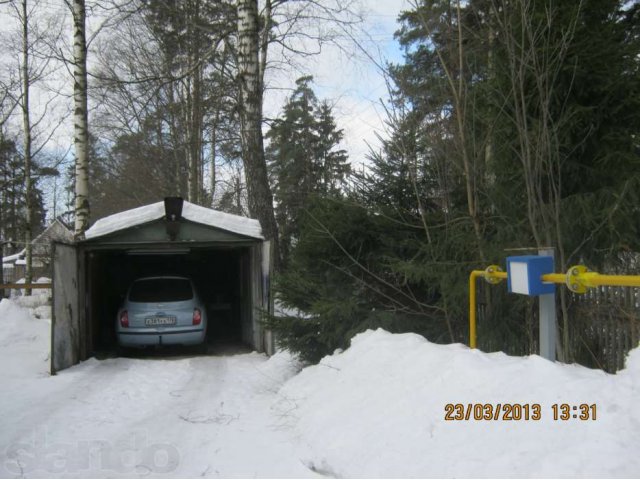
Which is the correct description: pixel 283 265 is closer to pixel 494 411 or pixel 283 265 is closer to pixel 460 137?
pixel 460 137

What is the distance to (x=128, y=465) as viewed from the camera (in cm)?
425

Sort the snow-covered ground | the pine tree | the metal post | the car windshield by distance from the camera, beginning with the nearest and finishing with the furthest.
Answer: the snow-covered ground → the metal post → the car windshield → the pine tree

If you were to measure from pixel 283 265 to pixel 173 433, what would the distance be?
6.88 m

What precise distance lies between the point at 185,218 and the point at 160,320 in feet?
6.76

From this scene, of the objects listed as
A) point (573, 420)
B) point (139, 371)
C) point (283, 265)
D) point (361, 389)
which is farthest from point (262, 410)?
point (283, 265)

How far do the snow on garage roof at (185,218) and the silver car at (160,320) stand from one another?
1.65 m

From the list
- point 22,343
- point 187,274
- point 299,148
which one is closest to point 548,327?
point 22,343

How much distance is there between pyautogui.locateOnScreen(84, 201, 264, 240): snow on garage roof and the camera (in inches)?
359

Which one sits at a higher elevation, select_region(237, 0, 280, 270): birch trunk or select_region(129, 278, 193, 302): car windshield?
select_region(237, 0, 280, 270): birch trunk

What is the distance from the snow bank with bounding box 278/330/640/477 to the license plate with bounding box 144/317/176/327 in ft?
16.9

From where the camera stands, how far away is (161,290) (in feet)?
34.1

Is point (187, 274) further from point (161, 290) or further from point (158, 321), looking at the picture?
point (158, 321)

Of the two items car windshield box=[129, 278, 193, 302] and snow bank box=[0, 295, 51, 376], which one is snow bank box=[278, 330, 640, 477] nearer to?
snow bank box=[0, 295, 51, 376]

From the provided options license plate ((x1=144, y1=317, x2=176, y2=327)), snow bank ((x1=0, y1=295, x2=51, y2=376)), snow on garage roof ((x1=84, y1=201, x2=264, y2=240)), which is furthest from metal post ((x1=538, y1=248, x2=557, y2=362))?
license plate ((x1=144, y1=317, x2=176, y2=327))
